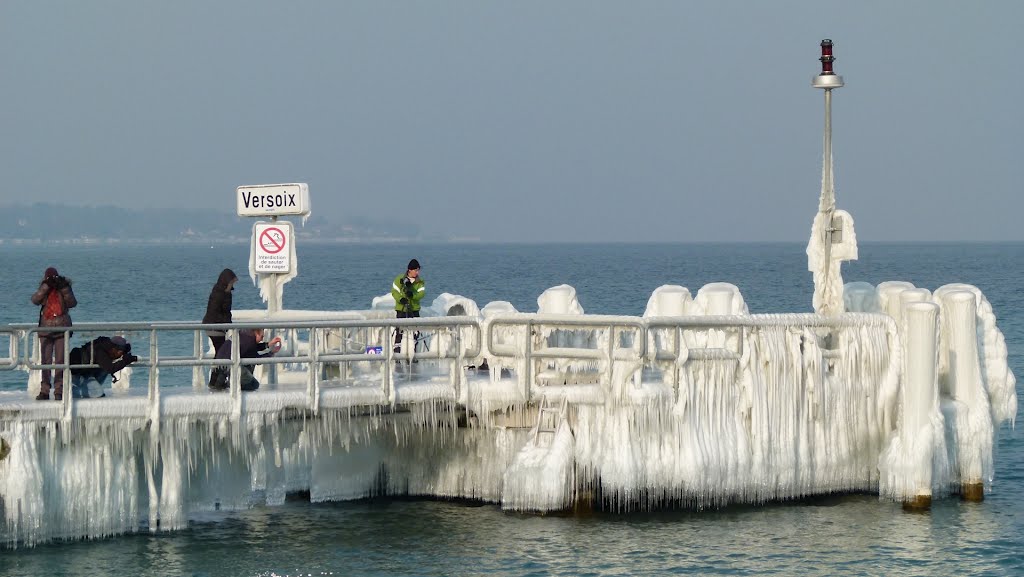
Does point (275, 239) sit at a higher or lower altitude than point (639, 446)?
higher

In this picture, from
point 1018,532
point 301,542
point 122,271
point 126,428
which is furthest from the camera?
point 122,271

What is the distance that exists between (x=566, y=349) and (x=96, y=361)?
585 cm

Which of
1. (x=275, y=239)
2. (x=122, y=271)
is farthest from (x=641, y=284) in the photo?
(x=275, y=239)

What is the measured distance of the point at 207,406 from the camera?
18.2 metres

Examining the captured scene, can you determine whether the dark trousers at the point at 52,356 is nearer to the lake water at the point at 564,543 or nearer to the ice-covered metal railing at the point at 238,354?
the ice-covered metal railing at the point at 238,354

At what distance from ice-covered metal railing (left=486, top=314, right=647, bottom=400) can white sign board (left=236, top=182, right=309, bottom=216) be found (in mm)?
4614

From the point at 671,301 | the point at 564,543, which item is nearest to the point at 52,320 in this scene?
the point at 564,543

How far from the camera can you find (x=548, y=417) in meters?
19.7

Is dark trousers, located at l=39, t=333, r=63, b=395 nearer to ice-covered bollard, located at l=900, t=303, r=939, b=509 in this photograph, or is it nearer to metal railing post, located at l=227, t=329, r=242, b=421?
metal railing post, located at l=227, t=329, r=242, b=421

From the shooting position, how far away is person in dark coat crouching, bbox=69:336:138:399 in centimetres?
1753

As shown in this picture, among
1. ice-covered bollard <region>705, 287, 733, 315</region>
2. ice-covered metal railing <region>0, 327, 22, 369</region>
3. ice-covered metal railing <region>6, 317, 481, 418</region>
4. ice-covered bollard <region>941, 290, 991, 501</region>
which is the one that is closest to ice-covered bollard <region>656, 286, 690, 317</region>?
ice-covered bollard <region>705, 287, 733, 315</region>

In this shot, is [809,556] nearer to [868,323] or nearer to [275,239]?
[868,323]

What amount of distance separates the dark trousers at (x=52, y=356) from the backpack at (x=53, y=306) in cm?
26

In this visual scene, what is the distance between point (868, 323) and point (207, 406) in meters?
9.30
